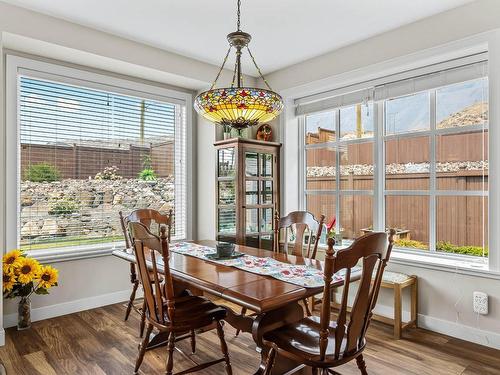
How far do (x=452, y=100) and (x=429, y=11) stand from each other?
0.76 meters

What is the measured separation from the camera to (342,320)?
1.59 meters

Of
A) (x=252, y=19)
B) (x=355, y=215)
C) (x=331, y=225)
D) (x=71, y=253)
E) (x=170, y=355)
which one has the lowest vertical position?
(x=170, y=355)

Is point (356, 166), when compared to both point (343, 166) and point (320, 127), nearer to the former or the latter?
point (343, 166)

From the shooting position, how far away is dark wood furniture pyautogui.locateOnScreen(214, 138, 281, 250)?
387 centimetres

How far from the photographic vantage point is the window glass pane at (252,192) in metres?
3.94

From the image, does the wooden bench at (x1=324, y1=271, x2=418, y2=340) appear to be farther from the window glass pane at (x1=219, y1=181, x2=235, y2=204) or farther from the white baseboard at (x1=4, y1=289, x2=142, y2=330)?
the white baseboard at (x1=4, y1=289, x2=142, y2=330)

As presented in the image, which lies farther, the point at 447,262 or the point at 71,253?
the point at 71,253

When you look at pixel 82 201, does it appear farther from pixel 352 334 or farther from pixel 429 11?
pixel 429 11

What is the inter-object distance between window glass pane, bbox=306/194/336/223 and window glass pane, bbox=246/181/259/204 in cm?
68

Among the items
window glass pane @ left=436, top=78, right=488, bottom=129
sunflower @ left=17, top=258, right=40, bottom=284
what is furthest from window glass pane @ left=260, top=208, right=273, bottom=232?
sunflower @ left=17, top=258, right=40, bottom=284

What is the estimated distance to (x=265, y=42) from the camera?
11.4 ft

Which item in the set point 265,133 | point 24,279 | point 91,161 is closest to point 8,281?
point 24,279

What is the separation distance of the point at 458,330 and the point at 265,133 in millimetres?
2699

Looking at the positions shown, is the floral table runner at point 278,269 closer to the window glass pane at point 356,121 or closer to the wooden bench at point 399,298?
the wooden bench at point 399,298
